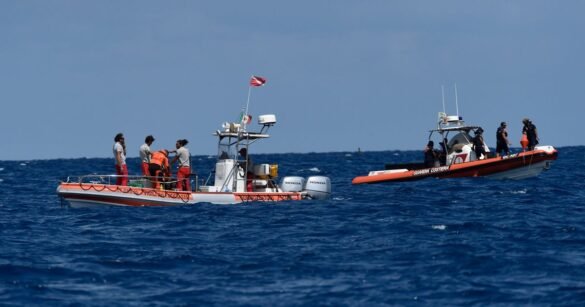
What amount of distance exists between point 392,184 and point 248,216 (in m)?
16.2

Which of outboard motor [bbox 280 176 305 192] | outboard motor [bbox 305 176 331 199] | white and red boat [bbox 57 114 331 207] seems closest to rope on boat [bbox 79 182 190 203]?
white and red boat [bbox 57 114 331 207]

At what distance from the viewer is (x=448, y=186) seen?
36375 mm

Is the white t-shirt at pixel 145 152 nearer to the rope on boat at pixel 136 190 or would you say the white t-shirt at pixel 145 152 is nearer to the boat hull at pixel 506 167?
the rope on boat at pixel 136 190

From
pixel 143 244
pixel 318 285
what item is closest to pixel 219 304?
pixel 318 285

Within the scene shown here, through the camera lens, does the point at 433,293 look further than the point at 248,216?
No

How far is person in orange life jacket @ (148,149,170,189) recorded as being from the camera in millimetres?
27969

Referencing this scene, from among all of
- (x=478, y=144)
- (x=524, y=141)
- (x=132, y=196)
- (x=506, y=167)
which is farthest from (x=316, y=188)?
(x=524, y=141)

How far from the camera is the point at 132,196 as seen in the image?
27.2 m

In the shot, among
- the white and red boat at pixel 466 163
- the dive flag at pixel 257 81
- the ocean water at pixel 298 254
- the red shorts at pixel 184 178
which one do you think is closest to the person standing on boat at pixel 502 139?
the white and red boat at pixel 466 163

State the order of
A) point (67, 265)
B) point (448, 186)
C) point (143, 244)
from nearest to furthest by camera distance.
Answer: point (67, 265) < point (143, 244) < point (448, 186)

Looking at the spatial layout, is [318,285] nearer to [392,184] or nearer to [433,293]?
[433,293]

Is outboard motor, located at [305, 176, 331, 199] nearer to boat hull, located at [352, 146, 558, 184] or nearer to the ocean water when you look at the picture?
the ocean water

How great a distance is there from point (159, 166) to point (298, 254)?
32.6 ft

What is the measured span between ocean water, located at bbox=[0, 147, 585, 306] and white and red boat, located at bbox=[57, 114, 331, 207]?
Answer: 0.44m
